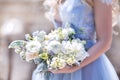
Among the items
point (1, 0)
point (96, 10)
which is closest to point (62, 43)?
point (96, 10)

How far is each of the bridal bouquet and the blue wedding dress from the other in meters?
0.05

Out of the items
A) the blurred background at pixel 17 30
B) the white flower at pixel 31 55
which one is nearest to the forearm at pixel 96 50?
the white flower at pixel 31 55

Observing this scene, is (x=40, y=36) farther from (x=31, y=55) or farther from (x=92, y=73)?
(x=92, y=73)

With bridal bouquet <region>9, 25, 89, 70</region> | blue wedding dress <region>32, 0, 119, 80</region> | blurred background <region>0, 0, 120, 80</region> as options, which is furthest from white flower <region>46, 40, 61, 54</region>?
blurred background <region>0, 0, 120, 80</region>

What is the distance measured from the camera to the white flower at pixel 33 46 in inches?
46.5

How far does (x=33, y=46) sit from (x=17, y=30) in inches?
62.5

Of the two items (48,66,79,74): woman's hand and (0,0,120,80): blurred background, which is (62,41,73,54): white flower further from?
(0,0,120,80): blurred background

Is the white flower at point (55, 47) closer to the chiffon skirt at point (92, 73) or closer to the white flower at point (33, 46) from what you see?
the white flower at point (33, 46)

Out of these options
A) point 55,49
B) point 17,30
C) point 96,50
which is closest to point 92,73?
point 96,50

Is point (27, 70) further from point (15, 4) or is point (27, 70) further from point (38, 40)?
point (38, 40)

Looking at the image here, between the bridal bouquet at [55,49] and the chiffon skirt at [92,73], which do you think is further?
the chiffon skirt at [92,73]

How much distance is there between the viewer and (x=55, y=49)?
1.16 meters

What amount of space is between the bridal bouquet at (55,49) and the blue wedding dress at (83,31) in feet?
0.17

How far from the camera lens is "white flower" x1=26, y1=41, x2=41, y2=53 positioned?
1181 mm
